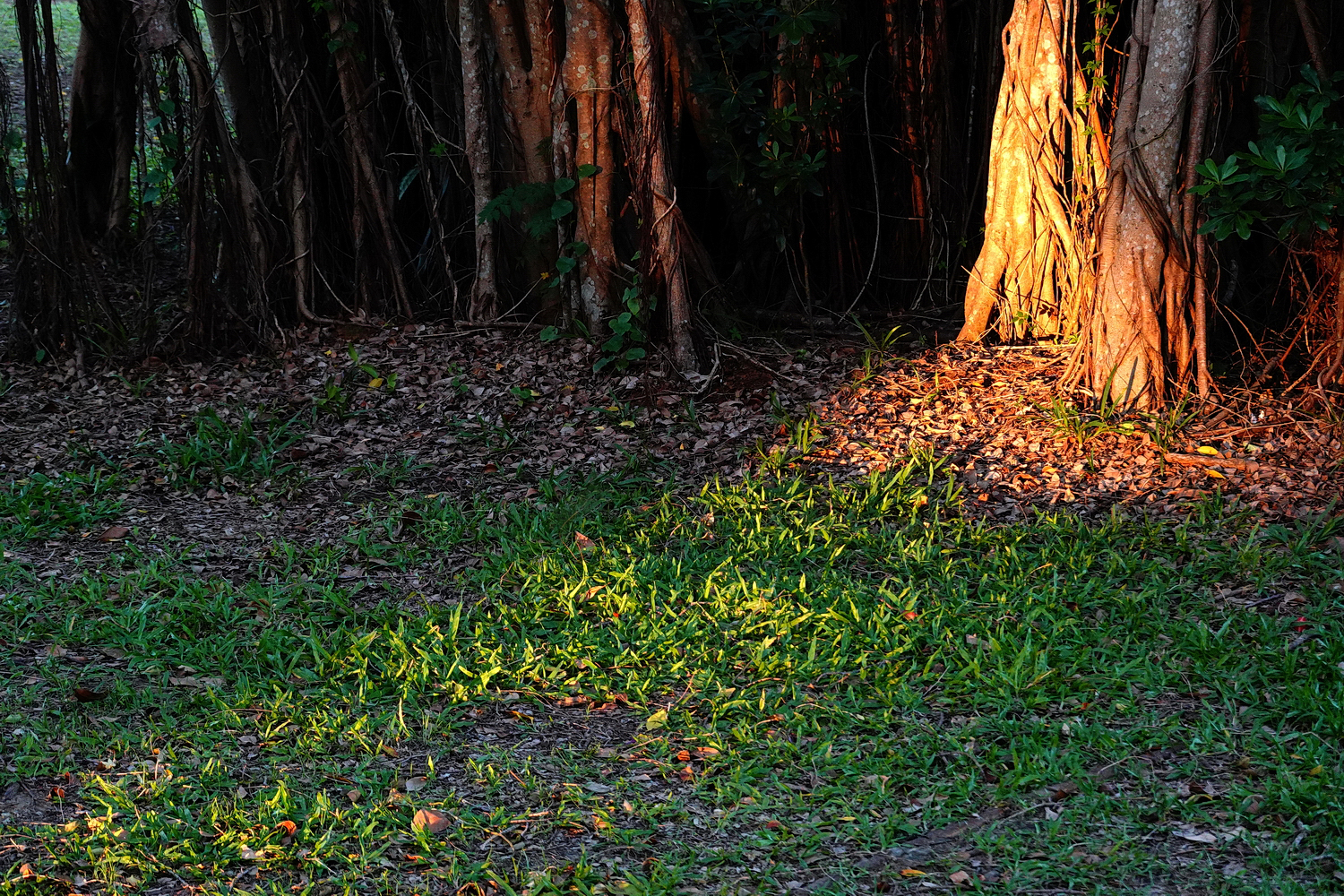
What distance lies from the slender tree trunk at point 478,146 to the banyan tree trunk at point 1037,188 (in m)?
2.62

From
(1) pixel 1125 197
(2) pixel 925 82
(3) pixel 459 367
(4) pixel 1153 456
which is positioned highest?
(2) pixel 925 82

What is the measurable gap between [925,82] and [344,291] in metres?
3.66

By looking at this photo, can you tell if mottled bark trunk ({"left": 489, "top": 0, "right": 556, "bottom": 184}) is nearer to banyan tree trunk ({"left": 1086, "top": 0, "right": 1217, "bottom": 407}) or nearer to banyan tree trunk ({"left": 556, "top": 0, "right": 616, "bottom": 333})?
banyan tree trunk ({"left": 556, "top": 0, "right": 616, "bottom": 333})

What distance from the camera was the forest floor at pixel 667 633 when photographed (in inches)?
113

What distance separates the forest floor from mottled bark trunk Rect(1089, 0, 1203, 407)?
281mm

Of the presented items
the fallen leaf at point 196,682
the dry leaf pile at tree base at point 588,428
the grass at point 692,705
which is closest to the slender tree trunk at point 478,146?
the dry leaf pile at tree base at point 588,428

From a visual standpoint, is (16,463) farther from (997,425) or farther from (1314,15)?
(1314,15)

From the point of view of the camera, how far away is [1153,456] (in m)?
→ 4.80

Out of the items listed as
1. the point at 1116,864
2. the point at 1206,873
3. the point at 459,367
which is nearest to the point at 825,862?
the point at 1116,864

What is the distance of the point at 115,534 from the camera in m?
4.62

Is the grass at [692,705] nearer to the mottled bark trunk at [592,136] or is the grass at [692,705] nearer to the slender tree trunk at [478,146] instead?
the mottled bark trunk at [592,136]

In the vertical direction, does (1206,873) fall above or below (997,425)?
below

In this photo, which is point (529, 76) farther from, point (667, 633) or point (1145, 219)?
point (667, 633)

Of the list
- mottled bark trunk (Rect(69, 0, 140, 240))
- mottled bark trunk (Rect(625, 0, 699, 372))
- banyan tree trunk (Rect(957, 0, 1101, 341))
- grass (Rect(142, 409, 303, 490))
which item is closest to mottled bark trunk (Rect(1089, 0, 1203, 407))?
banyan tree trunk (Rect(957, 0, 1101, 341))
